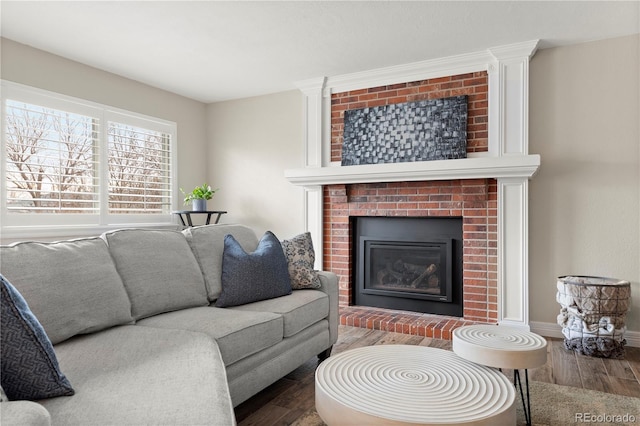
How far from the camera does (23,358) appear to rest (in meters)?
1.12

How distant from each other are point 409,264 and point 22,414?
136 inches

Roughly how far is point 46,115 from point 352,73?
2772mm

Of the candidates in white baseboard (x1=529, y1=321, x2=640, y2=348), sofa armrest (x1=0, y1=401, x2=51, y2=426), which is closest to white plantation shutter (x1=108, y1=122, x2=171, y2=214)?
sofa armrest (x1=0, y1=401, x2=51, y2=426)

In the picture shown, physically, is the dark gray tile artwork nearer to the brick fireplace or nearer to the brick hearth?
the brick hearth

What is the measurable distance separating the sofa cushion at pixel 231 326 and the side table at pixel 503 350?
0.91m

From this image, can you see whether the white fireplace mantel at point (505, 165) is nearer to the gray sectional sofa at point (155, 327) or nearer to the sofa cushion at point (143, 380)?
the gray sectional sofa at point (155, 327)

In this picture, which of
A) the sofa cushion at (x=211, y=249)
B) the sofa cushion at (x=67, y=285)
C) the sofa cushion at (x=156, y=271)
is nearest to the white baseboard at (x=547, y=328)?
the sofa cushion at (x=211, y=249)

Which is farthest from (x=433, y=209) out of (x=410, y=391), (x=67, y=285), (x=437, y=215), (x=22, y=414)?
(x=22, y=414)

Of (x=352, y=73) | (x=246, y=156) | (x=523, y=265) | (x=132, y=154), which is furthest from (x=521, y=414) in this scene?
(x=132, y=154)

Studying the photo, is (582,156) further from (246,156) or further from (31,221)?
(31,221)

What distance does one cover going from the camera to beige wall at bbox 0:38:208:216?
11.2ft

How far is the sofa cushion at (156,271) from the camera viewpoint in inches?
84.6

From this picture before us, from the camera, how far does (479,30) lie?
10.3 feet

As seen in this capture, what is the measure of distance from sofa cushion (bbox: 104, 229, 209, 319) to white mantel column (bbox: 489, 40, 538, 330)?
2.45 meters
